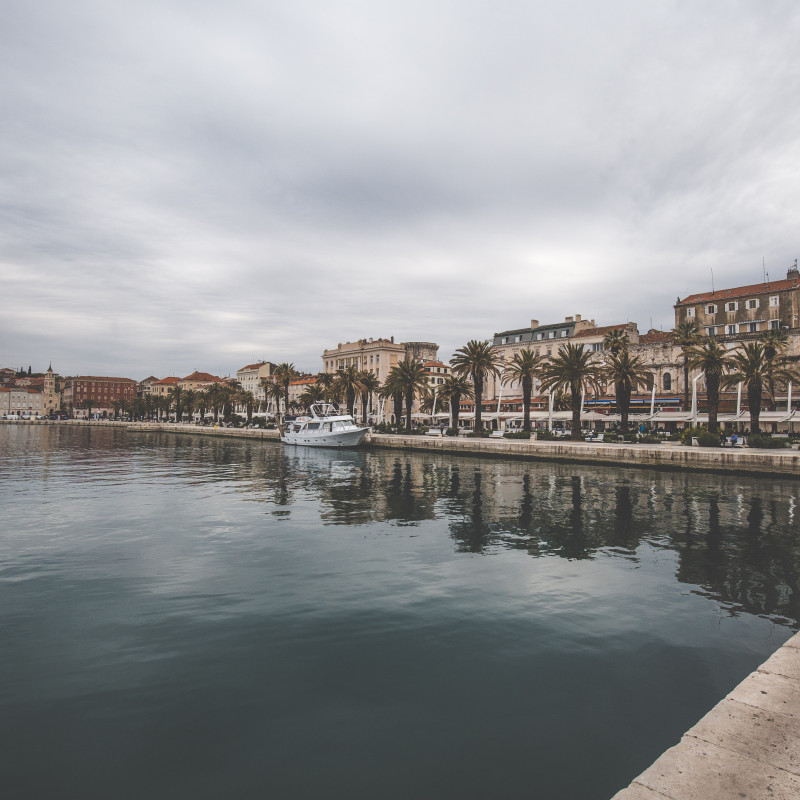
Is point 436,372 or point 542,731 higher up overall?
point 436,372

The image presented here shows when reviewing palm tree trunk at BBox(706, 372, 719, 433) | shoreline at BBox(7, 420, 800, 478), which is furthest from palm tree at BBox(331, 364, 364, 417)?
palm tree trunk at BBox(706, 372, 719, 433)

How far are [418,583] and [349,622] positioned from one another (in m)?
3.11

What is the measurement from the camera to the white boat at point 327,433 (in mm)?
68625

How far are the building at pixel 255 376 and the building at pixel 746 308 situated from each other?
124 m

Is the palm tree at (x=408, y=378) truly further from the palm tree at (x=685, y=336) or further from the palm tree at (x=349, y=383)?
the palm tree at (x=685, y=336)

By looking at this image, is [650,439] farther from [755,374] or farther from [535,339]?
[535,339]

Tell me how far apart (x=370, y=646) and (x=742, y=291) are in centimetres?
9026

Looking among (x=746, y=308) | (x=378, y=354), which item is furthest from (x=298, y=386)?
(x=746, y=308)

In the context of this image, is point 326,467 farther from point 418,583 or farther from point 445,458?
point 418,583

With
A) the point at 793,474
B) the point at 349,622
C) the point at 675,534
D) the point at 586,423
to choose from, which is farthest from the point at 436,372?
the point at 349,622

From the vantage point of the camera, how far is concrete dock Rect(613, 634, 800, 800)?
15.2ft

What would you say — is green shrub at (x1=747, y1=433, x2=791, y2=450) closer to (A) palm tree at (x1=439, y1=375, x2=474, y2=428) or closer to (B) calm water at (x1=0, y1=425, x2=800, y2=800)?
(B) calm water at (x1=0, y1=425, x2=800, y2=800)

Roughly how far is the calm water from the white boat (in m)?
45.6

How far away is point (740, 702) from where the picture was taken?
→ 6223 mm
